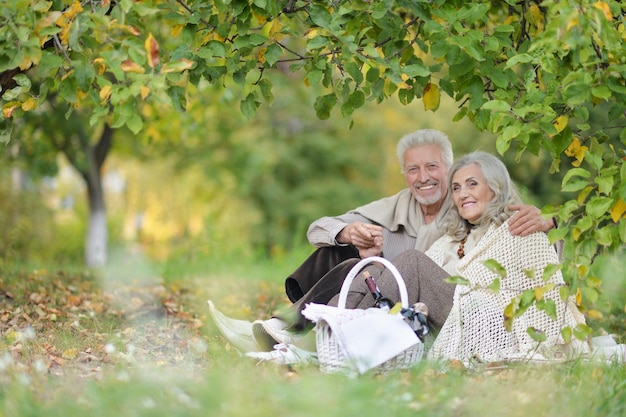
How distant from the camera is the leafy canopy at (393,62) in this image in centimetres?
355

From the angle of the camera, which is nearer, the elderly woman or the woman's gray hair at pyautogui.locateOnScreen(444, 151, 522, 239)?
the elderly woman

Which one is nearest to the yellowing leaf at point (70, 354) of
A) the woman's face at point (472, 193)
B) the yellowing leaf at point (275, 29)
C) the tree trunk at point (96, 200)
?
the yellowing leaf at point (275, 29)

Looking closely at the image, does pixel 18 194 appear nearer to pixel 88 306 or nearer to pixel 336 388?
pixel 88 306

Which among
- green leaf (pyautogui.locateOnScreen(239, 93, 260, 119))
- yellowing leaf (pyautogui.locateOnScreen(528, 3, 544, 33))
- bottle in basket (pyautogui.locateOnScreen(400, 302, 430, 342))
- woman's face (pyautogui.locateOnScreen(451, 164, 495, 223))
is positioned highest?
Result: yellowing leaf (pyautogui.locateOnScreen(528, 3, 544, 33))

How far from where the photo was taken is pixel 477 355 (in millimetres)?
4250

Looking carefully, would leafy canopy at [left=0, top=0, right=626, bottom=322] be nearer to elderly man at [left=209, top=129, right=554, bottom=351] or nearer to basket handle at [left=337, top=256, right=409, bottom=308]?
elderly man at [left=209, top=129, right=554, bottom=351]

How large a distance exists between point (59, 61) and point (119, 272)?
169 inches

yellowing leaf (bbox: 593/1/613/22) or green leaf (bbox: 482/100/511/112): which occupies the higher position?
yellowing leaf (bbox: 593/1/613/22)

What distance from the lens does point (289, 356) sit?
4082 millimetres

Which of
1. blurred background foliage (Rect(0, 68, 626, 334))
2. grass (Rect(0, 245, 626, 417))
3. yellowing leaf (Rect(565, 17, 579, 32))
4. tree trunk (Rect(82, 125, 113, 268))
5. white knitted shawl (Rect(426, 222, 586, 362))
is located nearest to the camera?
grass (Rect(0, 245, 626, 417))

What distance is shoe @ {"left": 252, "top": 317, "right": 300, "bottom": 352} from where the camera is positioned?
434 centimetres

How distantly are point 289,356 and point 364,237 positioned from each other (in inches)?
44.3

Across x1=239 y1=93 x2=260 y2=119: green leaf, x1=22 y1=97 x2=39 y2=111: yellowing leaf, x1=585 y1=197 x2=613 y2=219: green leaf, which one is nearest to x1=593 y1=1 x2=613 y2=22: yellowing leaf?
x1=585 y1=197 x2=613 y2=219: green leaf

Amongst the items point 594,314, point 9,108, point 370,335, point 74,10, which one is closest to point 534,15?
point 594,314
